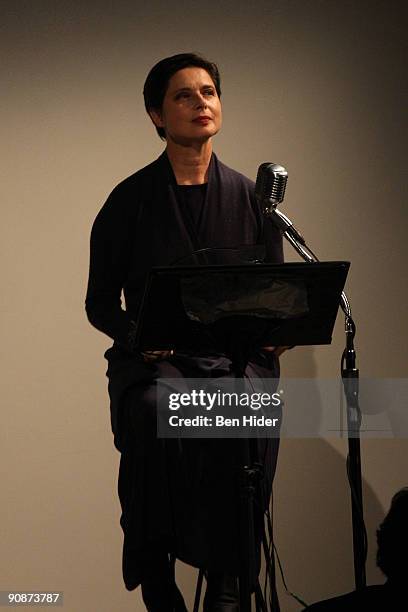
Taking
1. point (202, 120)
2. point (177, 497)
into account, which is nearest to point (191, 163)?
point (202, 120)

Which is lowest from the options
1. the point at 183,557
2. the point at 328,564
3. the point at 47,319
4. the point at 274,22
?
the point at 328,564

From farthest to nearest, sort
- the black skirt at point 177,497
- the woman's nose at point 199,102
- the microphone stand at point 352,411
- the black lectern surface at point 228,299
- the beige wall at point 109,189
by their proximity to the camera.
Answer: the beige wall at point 109,189, the woman's nose at point 199,102, the black skirt at point 177,497, the microphone stand at point 352,411, the black lectern surface at point 228,299

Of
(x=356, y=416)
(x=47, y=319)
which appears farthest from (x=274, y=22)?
(x=356, y=416)

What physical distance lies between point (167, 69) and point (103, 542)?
1636 mm

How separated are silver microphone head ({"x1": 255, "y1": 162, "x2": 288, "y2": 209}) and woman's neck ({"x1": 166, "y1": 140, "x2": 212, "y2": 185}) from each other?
43 cm

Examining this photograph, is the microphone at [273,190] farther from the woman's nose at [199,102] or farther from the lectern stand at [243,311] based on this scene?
the woman's nose at [199,102]

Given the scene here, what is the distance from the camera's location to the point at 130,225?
118 inches

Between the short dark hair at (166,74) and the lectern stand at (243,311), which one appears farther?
the short dark hair at (166,74)

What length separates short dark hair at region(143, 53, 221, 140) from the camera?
3.10 meters

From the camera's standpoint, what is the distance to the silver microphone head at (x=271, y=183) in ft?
8.70

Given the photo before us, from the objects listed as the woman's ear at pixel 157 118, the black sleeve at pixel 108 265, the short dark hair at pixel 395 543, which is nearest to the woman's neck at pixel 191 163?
the woman's ear at pixel 157 118

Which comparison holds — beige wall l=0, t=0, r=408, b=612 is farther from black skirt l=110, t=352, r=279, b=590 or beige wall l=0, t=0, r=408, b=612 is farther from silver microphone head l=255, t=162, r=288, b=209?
silver microphone head l=255, t=162, r=288, b=209

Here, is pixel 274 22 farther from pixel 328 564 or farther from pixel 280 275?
Answer: pixel 328 564

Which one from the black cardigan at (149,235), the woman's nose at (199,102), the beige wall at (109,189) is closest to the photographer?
the black cardigan at (149,235)
